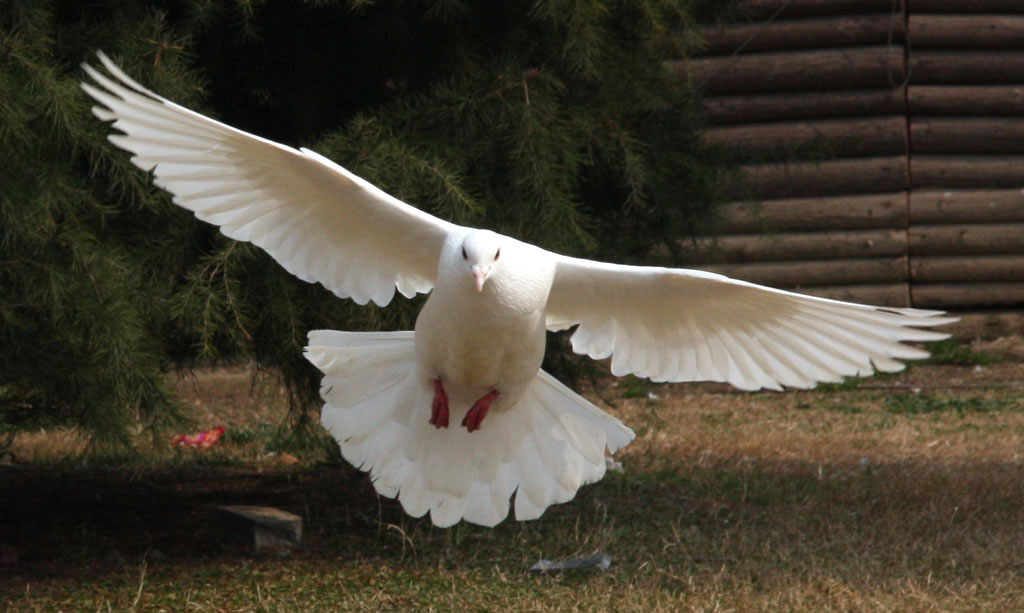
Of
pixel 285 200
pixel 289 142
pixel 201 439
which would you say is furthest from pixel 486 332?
pixel 201 439

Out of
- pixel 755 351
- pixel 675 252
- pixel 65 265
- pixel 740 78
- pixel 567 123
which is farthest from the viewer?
pixel 740 78

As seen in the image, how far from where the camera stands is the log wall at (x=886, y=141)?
9922 millimetres

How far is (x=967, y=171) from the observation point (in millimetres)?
10086

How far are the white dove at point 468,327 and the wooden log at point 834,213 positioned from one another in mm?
5535

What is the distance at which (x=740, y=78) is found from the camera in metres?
10.0

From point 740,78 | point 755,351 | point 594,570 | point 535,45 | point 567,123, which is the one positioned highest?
point 740,78

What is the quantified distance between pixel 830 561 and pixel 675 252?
183 cm

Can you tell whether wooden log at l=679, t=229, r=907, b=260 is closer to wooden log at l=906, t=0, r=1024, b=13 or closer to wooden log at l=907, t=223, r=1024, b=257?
wooden log at l=907, t=223, r=1024, b=257

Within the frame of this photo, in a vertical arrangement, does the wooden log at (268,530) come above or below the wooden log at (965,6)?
below

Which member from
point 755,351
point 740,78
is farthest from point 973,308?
point 755,351

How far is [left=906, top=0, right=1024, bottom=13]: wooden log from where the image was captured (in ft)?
32.6

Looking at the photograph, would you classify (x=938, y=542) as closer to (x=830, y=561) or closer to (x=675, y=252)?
(x=830, y=561)

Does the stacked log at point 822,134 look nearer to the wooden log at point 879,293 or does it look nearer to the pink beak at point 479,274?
the wooden log at point 879,293

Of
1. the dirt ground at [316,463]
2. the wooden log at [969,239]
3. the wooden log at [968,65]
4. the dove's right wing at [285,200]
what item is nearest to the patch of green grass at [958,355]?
the dirt ground at [316,463]
